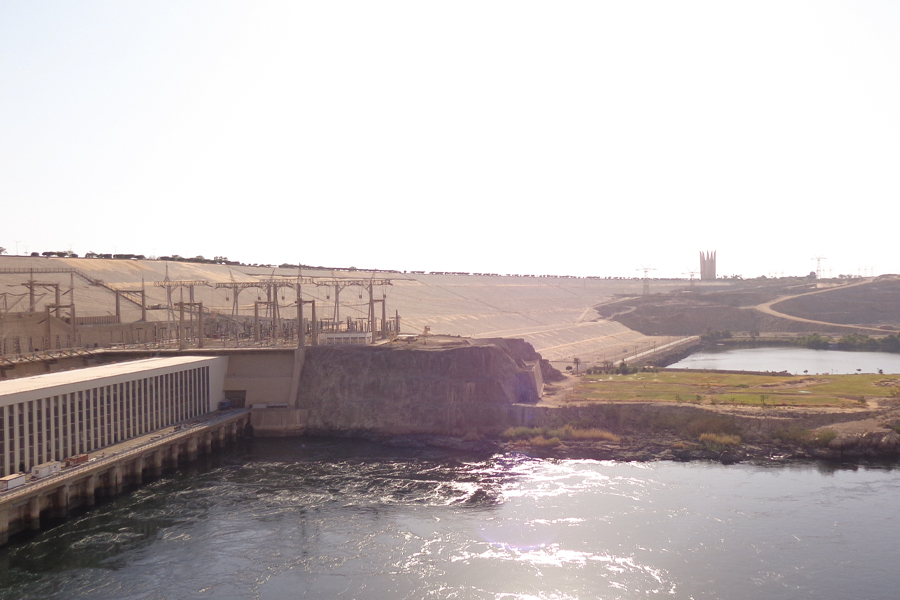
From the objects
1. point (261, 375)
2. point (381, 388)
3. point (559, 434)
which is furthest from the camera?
point (261, 375)

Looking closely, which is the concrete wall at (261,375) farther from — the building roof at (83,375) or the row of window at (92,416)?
the row of window at (92,416)

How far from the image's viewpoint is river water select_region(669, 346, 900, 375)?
8406 cm

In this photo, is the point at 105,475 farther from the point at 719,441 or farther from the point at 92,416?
the point at 719,441

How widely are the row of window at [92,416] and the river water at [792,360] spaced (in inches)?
2329

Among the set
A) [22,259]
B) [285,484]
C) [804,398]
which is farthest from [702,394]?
[22,259]

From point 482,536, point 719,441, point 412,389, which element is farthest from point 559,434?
point 482,536

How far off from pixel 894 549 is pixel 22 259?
91488 mm

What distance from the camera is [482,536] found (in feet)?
102

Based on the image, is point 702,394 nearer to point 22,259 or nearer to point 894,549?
point 894,549

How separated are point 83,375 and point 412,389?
2067cm

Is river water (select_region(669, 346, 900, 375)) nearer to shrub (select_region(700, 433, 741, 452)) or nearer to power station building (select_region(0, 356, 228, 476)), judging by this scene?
shrub (select_region(700, 433, 741, 452))

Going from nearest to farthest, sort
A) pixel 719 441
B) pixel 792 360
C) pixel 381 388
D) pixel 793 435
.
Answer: pixel 719 441 → pixel 793 435 → pixel 381 388 → pixel 792 360

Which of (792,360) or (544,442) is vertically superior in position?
(792,360)

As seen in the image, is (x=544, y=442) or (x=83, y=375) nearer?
(x=83, y=375)
